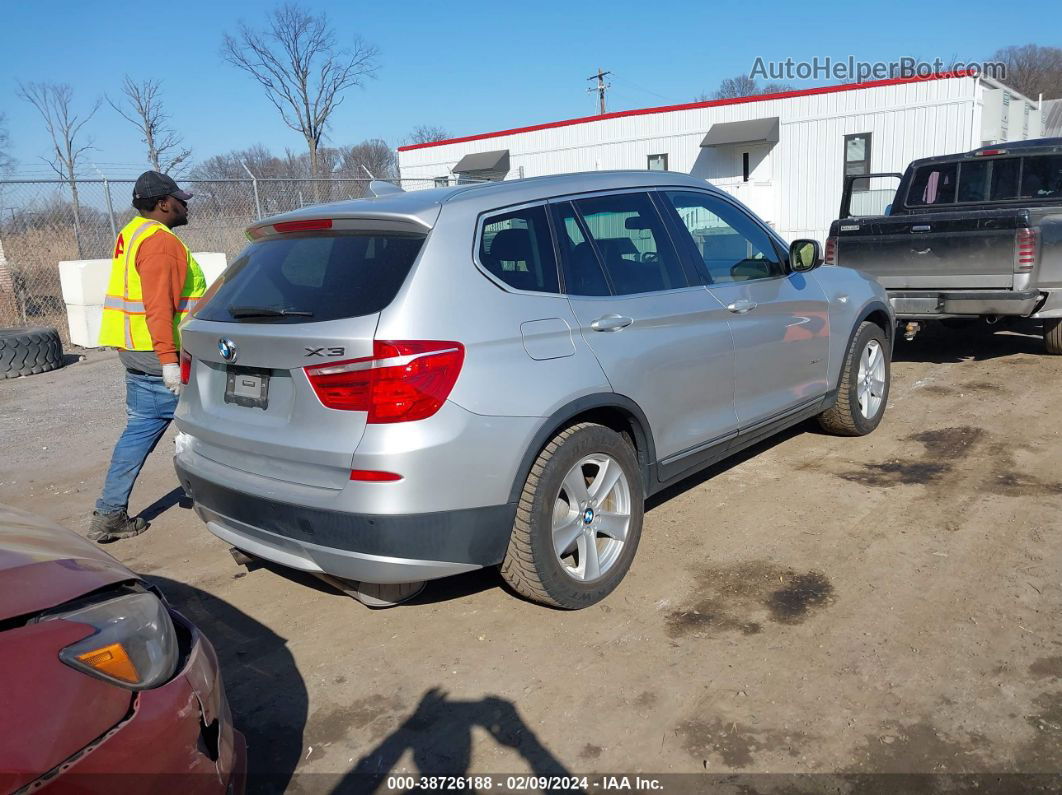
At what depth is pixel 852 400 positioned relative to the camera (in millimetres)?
5742

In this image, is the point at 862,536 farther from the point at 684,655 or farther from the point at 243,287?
the point at 243,287

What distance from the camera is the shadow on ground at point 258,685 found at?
2.79m

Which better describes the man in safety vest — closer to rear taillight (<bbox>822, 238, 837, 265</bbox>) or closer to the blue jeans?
the blue jeans

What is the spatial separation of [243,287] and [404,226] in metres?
0.87

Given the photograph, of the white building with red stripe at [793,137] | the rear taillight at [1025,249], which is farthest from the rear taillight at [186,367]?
the white building with red stripe at [793,137]

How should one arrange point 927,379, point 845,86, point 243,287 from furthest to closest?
point 845,86, point 927,379, point 243,287

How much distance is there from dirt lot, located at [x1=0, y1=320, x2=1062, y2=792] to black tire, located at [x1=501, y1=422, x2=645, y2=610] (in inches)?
5.3

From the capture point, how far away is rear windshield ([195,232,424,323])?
10.1ft

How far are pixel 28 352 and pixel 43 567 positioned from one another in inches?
369

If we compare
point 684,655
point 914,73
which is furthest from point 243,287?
point 914,73

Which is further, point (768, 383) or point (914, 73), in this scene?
point (914, 73)

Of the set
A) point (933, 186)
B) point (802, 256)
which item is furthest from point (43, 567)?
point (933, 186)

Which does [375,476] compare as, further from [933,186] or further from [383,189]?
[933,186]

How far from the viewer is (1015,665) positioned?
3.06 metres
